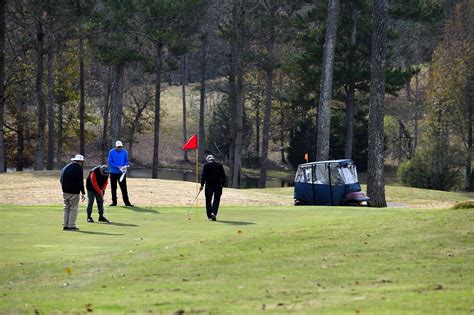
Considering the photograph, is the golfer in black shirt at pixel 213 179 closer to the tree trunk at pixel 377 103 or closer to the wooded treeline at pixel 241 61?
the tree trunk at pixel 377 103

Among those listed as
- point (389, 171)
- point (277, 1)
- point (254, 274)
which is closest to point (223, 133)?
point (389, 171)

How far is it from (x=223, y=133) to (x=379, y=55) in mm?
53153

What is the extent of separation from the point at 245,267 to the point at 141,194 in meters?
23.2

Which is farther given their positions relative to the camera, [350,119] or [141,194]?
[350,119]

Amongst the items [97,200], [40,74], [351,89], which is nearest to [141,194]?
[97,200]

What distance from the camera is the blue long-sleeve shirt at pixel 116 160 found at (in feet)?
103

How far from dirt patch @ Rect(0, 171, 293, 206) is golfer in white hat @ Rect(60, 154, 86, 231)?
10.8 metres

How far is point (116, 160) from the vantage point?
104ft

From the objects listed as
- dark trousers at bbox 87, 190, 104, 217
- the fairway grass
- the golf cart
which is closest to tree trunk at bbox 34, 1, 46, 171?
the golf cart

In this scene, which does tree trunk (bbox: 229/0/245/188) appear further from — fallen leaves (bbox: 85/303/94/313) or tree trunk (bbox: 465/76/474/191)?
fallen leaves (bbox: 85/303/94/313)

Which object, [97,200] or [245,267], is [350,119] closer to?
[97,200]

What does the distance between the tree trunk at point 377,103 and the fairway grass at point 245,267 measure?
15.7 metres

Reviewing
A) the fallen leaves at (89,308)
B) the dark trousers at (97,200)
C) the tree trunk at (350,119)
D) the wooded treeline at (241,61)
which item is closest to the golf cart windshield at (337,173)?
the dark trousers at (97,200)

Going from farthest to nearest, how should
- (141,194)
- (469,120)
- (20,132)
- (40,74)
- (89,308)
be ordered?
(20,132) < (469,120) < (40,74) < (141,194) < (89,308)
